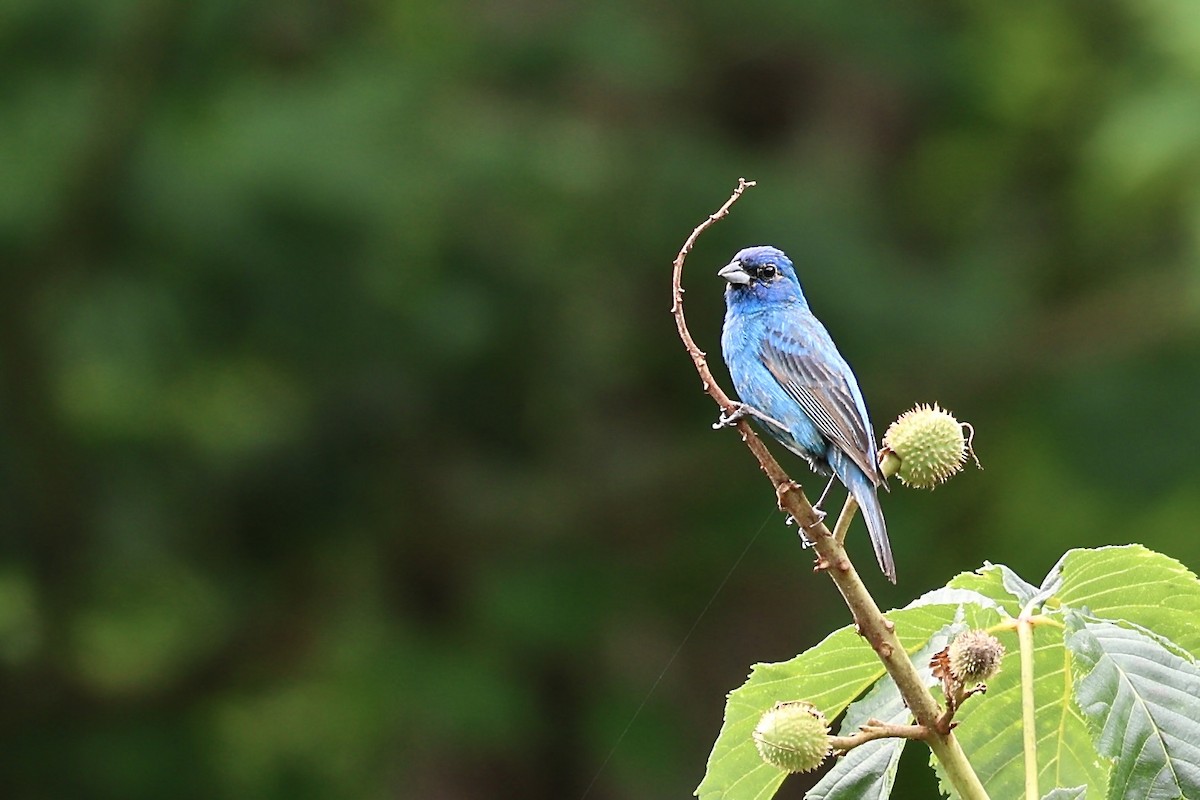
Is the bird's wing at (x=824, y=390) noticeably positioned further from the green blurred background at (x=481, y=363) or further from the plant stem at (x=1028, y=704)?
the green blurred background at (x=481, y=363)

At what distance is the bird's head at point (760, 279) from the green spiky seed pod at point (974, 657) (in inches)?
100

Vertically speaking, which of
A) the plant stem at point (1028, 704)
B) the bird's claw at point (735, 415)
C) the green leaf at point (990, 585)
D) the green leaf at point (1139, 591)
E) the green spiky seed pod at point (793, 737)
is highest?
the green leaf at point (1139, 591)

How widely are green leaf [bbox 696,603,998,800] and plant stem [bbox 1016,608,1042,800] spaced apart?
124 mm

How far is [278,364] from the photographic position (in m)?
8.91

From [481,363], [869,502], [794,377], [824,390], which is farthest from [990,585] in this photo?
[481,363]

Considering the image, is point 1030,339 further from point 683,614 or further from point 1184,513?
point 683,614

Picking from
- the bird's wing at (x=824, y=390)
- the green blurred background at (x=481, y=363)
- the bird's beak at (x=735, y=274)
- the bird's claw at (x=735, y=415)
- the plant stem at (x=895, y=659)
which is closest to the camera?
the plant stem at (x=895, y=659)

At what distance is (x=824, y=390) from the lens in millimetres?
3852

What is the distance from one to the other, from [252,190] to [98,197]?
782 millimetres

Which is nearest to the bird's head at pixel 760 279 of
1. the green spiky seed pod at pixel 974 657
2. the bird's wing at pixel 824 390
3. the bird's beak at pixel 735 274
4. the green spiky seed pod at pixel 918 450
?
the bird's beak at pixel 735 274

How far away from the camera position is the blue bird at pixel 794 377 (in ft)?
12.1

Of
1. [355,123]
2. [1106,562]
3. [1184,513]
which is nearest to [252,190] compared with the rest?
[355,123]

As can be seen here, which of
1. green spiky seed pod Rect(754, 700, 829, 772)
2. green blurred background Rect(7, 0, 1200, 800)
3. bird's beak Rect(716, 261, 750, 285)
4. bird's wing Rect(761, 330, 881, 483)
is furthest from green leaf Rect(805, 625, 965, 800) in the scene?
green blurred background Rect(7, 0, 1200, 800)

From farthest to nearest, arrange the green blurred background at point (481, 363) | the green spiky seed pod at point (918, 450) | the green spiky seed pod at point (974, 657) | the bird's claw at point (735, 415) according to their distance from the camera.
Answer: the green blurred background at point (481, 363) < the green spiky seed pod at point (918, 450) < the bird's claw at point (735, 415) < the green spiky seed pod at point (974, 657)
